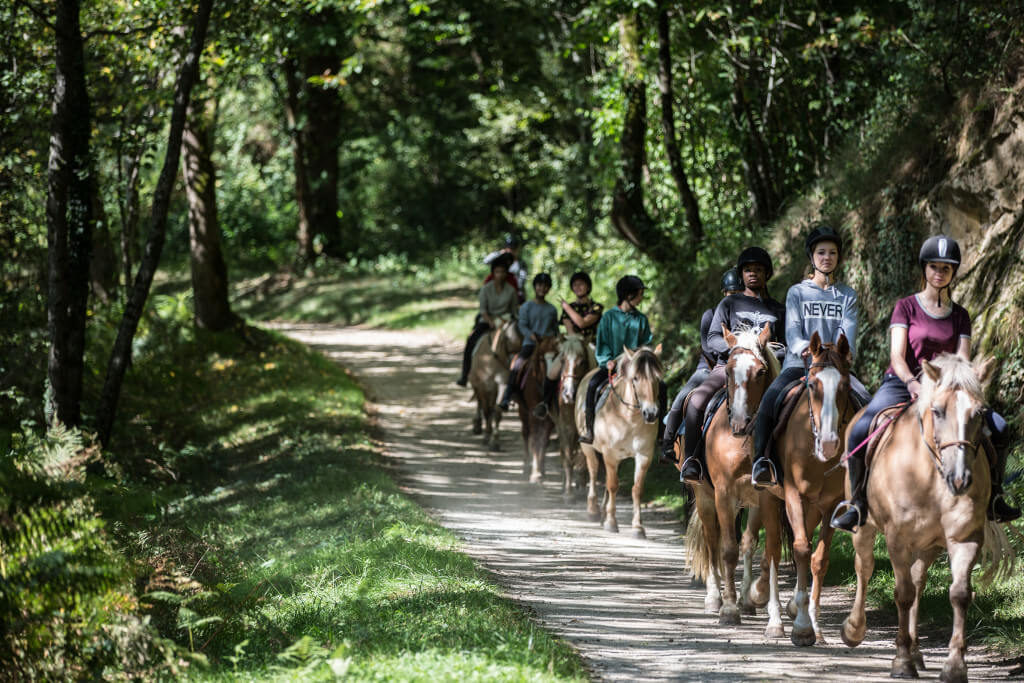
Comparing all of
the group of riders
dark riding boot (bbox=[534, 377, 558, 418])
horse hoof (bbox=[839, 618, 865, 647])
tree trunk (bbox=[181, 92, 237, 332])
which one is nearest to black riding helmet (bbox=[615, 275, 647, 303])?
the group of riders

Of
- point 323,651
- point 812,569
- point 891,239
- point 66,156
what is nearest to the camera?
point 323,651

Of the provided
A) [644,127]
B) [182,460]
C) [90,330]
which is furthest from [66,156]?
[644,127]

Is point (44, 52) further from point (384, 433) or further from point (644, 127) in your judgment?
point (644, 127)

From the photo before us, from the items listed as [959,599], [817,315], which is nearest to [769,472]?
[817,315]

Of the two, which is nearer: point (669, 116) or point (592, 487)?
point (592, 487)

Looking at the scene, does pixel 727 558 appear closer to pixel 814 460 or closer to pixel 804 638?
pixel 804 638

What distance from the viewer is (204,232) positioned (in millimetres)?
23656

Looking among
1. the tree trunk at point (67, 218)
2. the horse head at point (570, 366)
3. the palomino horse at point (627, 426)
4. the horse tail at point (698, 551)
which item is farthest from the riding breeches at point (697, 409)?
the tree trunk at point (67, 218)

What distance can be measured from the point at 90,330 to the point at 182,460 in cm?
457

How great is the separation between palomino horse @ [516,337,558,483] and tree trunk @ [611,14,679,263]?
5.16m

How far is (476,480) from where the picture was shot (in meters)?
16.0

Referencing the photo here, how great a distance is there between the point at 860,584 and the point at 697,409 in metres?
2.50

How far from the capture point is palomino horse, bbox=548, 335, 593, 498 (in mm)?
14305

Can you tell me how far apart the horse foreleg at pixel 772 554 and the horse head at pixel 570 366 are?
498cm
